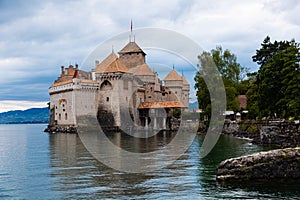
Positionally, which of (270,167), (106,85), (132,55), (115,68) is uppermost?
(132,55)

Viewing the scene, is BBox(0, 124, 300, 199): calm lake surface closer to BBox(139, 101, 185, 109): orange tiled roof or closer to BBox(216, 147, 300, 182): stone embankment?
BBox(216, 147, 300, 182): stone embankment

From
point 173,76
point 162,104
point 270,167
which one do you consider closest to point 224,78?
point 162,104

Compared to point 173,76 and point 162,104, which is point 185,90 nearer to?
point 173,76

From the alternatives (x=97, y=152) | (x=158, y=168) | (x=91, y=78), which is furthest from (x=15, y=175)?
(x=91, y=78)

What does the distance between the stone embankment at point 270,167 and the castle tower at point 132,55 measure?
61.7 m

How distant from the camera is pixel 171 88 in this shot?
77.4 meters

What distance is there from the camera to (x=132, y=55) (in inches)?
3078

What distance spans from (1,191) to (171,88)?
62.7 meters

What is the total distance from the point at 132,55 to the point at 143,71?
7.10m

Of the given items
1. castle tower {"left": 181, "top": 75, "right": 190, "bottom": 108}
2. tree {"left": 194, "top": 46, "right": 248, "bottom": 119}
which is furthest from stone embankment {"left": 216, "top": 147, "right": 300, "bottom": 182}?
castle tower {"left": 181, "top": 75, "right": 190, "bottom": 108}

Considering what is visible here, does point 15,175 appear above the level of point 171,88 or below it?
below

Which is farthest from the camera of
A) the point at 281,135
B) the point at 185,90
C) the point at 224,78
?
the point at 185,90

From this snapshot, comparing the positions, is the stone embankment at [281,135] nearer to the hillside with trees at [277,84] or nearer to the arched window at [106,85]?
the hillside with trees at [277,84]

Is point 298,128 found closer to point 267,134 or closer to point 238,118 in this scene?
point 267,134
